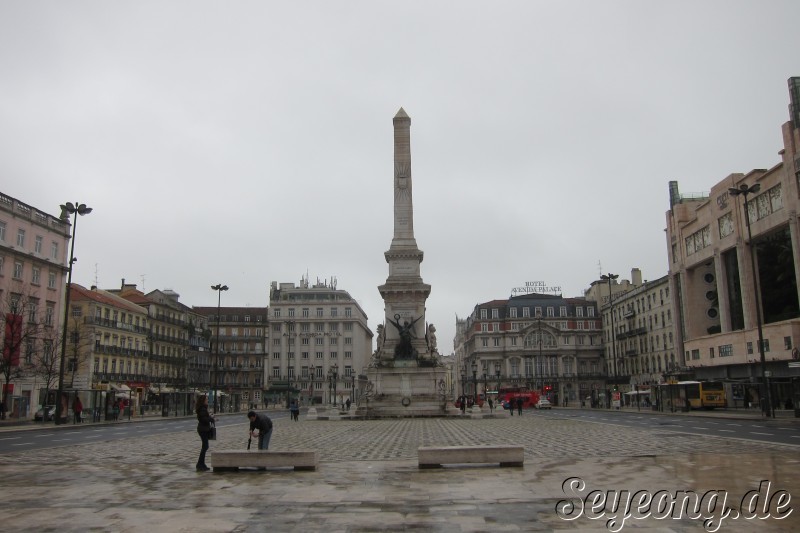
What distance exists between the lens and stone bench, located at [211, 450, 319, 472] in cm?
1488

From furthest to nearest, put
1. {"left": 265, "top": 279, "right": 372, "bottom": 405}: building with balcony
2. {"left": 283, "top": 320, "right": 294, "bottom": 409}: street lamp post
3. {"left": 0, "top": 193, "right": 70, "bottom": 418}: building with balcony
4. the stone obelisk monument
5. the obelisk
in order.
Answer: {"left": 265, "top": 279, "right": 372, "bottom": 405}: building with balcony
{"left": 283, "top": 320, "right": 294, "bottom": 409}: street lamp post
the obelisk
{"left": 0, "top": 193, "right": 70, "bottom": 418}: building with balcony
the stone obelisk monument

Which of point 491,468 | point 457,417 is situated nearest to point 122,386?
point 457,417

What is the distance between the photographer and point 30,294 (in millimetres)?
52344

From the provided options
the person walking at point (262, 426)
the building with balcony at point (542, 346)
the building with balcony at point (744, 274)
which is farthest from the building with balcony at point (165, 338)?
the person walking at point (262, 426)

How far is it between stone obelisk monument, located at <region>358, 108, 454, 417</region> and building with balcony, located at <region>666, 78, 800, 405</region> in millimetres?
22414

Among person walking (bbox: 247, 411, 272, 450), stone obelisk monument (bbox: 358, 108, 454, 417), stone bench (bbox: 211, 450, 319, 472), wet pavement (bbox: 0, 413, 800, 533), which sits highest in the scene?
stone obelisk monument (bbox: 358, 108, 454, 417)

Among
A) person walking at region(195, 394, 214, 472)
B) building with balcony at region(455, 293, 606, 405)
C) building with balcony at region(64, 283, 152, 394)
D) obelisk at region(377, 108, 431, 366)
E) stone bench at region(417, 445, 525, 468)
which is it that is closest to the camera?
stone bench at region(417, 445, 525, 468)

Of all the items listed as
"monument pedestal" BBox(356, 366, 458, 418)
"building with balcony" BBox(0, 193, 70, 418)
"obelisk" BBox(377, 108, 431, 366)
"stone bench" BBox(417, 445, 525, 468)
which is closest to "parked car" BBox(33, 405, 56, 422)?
"building with balcony" BBox(0, 193, 70, 418)

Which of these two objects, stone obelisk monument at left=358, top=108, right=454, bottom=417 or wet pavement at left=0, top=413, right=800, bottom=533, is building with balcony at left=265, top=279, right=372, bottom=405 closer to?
stone obelisk monument at left=358, top=108, right=454, bottom=417

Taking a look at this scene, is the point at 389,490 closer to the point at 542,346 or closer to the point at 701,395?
the point at 701,395

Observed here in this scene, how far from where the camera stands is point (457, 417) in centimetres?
4431

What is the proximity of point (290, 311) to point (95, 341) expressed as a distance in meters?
49.7

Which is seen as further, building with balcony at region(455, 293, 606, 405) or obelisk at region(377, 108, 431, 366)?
building with balcony at region(455, 293, 606, 405)

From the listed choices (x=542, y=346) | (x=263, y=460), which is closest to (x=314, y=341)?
(x=542, y=346)
